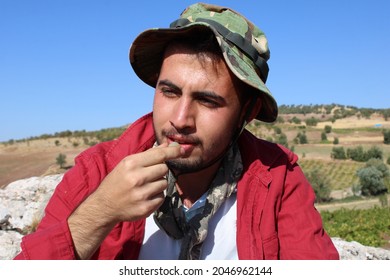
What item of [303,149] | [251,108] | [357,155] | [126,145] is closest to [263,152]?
[251,108]

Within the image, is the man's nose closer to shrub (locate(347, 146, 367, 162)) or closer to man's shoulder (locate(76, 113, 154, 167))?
man's shoulder (locate(76, 113, 154, 167))

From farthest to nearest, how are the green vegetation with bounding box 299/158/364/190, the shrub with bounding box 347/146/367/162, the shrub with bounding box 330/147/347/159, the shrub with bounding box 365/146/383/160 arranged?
the shrub with bounding box 330/147/347/159
the shrub with bounding box 347/146/367/162
the shrub with bounding box 365/146/383/160
the green vegetation with bounding box 299/158/364/190

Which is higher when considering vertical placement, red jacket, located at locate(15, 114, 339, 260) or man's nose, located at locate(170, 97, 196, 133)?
man's nose, located at locate(170, 97, 196, 133)

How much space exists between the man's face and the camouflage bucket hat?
0.35 ft

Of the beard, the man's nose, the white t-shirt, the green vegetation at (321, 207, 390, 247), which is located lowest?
the green vegetation at (321, 207, 390, 247)

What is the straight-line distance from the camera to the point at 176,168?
6.88 feet

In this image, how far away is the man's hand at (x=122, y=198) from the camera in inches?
64.6

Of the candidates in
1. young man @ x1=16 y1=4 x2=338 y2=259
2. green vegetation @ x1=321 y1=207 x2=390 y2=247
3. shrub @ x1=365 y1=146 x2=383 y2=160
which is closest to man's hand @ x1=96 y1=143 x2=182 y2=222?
young man @ x1=16 y1=4 x2=338 y2=259

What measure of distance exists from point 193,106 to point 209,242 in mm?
758

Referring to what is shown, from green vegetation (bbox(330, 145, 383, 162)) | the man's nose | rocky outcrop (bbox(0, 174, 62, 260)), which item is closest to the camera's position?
the man's nose

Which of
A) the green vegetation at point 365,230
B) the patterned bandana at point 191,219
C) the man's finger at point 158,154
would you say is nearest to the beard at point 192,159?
the patterned bandana at point 191,219

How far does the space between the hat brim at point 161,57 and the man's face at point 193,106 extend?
104 millimetres

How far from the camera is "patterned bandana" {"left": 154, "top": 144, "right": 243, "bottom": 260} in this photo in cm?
217
